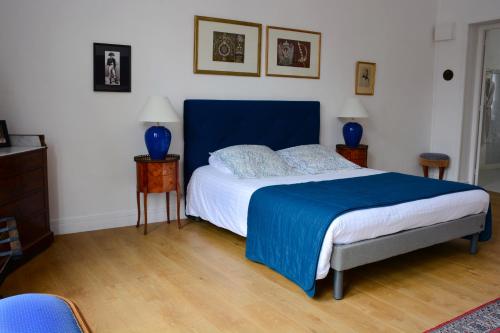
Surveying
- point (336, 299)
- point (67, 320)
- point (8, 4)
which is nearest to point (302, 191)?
point (336, 299)

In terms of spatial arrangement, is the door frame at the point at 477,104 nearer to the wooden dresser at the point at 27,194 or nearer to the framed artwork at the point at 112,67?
the framed artwork at the point at 112,67

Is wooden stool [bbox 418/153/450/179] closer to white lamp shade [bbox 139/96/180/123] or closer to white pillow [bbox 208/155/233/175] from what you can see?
white pillow [bbox 208/155/233/175]

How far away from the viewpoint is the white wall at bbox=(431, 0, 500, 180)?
18.5 ft

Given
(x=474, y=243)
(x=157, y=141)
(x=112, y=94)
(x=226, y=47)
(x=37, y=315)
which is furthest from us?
(x=226, y=47)

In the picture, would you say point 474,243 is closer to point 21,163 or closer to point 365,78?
point 365,78

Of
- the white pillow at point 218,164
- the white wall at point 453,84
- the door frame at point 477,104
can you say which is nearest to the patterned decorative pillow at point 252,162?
the white pillow at point 218,164

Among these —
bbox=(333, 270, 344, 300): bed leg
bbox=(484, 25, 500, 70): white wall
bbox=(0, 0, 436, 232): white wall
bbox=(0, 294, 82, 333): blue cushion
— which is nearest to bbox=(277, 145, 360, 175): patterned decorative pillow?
bbox=(0, 0, 436, 232): white wall

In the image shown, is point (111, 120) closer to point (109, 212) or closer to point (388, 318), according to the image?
point (109, 212)

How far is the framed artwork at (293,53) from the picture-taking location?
4.64 m

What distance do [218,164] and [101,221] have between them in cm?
115

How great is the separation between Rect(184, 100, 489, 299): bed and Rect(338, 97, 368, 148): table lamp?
327mm

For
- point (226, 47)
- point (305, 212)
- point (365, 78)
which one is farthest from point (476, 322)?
point (365, 78)

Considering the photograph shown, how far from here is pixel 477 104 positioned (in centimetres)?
588

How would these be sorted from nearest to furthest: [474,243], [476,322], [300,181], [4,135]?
[476,322] → [4,135] → [474,243] → [300,181]
